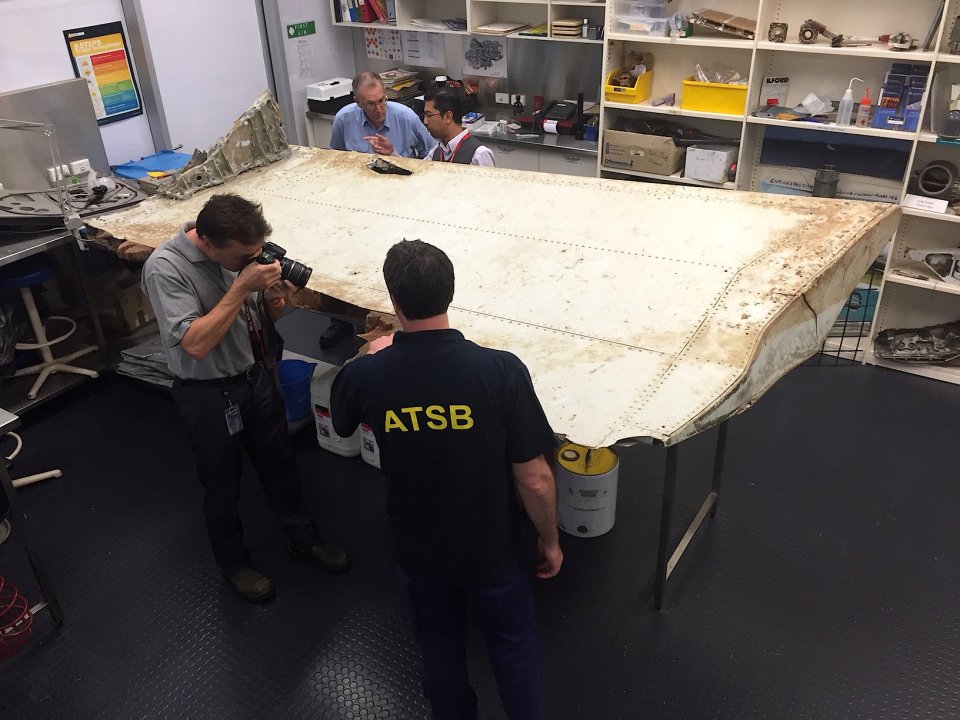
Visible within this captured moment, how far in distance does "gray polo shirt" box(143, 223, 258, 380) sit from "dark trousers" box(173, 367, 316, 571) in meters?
0.08

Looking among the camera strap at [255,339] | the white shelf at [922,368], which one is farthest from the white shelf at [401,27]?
the camera strap at [255,339]

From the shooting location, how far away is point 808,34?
379 cm

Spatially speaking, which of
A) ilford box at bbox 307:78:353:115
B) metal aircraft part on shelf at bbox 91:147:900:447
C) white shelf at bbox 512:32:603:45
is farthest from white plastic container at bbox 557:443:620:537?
ilford box at bbox 307:78:353:115

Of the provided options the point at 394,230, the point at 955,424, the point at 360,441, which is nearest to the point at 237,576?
the point at 360,441

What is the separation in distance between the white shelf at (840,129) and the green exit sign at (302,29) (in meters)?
3.40

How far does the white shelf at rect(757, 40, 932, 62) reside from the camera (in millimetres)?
3459

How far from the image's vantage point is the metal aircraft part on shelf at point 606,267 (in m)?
1.91

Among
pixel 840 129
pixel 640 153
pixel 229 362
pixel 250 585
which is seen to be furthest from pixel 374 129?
pixel 250 585

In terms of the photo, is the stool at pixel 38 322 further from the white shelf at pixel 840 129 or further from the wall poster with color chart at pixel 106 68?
the white shelf at pixel 840 129

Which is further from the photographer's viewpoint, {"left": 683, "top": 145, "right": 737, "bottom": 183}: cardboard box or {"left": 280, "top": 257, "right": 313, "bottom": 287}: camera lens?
{"left": 683, "top": 145, "right": 737, "bottom": 183}: cardboard box

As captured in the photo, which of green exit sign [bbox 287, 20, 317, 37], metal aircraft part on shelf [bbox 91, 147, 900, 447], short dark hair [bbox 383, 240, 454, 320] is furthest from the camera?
green exit sign [bbox 287, 20, 317, 37]

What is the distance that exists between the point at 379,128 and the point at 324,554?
7.94 feet

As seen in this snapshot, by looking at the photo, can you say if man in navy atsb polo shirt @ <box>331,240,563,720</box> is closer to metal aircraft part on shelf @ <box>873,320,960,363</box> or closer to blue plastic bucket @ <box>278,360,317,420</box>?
blue plastic bucket @ <box>278,360,317,420</box>

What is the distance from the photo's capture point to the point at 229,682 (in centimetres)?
241
